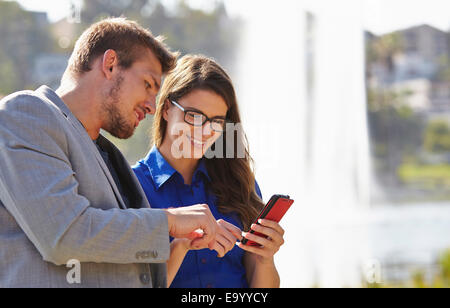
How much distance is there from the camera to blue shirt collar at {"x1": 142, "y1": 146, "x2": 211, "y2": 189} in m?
2.47

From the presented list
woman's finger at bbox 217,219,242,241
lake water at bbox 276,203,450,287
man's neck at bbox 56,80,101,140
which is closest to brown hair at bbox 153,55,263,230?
woman's finger at bbox 217,219,242,241

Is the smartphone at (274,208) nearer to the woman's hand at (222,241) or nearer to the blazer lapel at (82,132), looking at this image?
the woman's hand at (222,241)

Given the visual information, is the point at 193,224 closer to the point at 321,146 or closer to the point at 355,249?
the point at 355,249

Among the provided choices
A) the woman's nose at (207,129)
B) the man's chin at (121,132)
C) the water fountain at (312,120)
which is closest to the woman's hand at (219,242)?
the man's chin at (121,132)

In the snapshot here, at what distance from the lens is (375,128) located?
1427 inches

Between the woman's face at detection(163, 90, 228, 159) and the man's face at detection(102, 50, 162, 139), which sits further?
the woman's face at detection(163, 90, 228, 159)

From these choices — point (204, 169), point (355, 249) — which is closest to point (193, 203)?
point (204, 169)

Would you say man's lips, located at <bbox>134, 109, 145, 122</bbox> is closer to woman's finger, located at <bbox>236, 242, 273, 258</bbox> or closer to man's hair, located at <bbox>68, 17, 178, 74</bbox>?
man's hair, located at <bbox>68, 17, 178, 74</bbox>

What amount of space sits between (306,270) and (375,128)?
97.7 feet

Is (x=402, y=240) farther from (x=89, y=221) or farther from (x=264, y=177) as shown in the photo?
(x=89, y=221)

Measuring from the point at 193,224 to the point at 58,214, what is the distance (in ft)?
1.28

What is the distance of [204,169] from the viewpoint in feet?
8.56

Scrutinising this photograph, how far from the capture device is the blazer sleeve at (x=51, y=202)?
1.63m

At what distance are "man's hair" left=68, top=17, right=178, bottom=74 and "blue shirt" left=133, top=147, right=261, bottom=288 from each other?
559 mm
